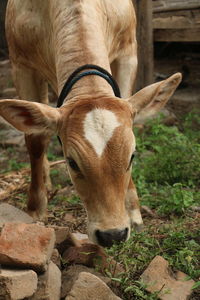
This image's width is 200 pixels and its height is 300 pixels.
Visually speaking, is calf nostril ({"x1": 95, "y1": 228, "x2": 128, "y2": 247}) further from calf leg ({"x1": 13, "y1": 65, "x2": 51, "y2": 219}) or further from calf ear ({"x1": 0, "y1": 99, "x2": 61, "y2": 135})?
calf leg ({"x1": 13, "y1": 65, "x2": 51, "y2": 219})

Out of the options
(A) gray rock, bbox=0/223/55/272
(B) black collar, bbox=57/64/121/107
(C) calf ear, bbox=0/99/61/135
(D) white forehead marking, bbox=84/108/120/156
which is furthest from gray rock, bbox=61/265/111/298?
(B) black collar, bbox=57/64/121/107

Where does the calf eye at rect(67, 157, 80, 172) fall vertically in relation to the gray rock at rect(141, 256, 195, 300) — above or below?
above

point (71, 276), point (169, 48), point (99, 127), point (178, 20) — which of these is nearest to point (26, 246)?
point (71, 276)

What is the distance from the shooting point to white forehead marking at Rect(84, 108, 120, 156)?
3.24 m

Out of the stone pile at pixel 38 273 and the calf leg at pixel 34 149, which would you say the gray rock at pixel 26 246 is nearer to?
the stone pile at pixel 38 273

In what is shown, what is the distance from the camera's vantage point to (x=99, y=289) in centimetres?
318

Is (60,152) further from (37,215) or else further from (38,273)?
(38,273)

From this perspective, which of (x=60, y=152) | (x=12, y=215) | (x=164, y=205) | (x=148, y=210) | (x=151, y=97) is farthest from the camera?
(x=60, y=152)

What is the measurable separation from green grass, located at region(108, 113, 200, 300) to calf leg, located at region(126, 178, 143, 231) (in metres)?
0.10

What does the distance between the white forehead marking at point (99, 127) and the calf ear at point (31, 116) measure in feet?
1.16

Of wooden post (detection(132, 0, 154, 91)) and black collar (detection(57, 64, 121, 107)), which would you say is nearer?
black collar (detection(57, 64, 121, 107))

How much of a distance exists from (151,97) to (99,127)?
63 cm

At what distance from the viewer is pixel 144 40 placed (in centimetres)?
767

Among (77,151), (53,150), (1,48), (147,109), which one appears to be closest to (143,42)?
(53,150)
